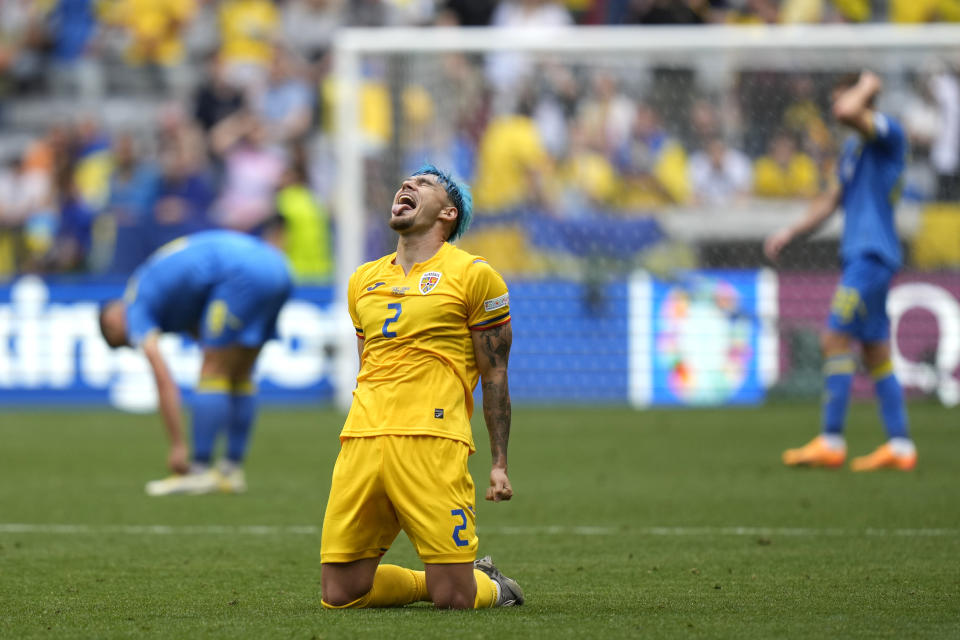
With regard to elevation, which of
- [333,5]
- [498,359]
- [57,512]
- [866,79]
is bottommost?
[57,512]

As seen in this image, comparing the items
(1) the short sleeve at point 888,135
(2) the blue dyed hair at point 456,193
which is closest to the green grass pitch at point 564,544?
(2) the blue dyed hair at point 456,193

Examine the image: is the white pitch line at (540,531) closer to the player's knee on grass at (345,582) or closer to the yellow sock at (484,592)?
the yellow sock at (484,592)

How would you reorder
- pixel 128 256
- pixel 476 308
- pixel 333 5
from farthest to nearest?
pixel 333 5 < pixel 128 256 < pixel 476 308

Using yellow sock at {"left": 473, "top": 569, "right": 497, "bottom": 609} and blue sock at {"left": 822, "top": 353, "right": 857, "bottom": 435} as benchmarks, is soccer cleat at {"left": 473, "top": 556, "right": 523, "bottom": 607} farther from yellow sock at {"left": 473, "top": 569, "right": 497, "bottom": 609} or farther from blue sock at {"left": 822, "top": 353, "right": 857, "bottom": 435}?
blue sock at {"left": 822, "top": 353, "right": 857, "bottom": 435}

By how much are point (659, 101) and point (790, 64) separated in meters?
1.41

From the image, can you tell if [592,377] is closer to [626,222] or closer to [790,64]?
[626,222]

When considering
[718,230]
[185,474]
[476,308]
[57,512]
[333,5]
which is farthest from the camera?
[333,5]

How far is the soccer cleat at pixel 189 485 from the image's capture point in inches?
368

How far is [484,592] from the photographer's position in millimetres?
5277

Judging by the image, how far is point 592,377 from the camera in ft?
52.4

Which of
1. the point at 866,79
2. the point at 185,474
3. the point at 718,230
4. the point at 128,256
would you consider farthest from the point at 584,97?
the point at 185,474

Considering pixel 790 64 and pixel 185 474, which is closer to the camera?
pixel 185 474

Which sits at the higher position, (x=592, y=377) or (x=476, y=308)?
(x=476, y=308)

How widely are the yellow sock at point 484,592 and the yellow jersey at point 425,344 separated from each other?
468 mm
